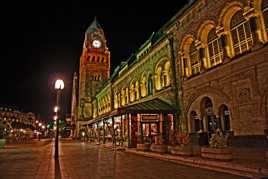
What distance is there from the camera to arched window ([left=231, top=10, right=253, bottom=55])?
14.0 m

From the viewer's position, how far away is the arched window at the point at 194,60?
60.8ft

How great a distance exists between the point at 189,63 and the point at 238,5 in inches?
241

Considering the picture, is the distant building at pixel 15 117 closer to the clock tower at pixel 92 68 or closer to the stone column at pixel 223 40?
the clock tower at pixel 92 68

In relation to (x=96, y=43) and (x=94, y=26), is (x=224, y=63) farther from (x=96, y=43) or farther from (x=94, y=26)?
(x=94, y=26)

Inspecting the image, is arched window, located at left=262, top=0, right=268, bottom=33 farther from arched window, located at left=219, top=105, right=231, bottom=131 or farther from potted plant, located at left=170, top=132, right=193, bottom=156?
potted plant, located at left=170, top=132, right=193, bottom=156

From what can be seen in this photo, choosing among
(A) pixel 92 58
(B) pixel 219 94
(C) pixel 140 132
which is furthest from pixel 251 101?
(A) pixel 92 58

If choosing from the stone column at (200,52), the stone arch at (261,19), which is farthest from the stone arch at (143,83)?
the stone arch at (261,19)

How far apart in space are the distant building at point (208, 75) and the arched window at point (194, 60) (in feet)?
0.23

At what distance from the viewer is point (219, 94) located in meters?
15.4

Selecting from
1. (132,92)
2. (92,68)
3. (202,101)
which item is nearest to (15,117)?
(92,68)

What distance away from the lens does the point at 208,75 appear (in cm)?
1650

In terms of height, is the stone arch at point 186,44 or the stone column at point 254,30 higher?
the stone arch at point 186,44

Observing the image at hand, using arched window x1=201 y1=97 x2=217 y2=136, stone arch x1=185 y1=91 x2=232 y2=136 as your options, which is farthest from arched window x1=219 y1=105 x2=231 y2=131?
arched window x1=201 y1=97 x2=217 y2=136

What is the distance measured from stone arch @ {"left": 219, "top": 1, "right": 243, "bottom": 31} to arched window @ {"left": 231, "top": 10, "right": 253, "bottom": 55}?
272 millimetres
